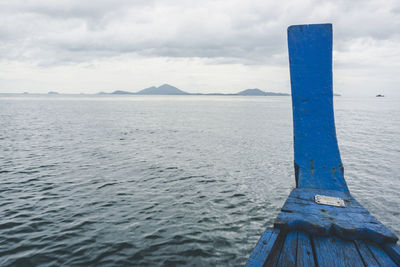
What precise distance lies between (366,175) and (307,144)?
13897mm

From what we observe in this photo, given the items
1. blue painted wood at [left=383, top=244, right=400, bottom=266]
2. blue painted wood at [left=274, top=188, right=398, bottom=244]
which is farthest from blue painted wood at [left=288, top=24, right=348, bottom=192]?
blue painted wood at [left=383, top=244, right=400, bottom=266]

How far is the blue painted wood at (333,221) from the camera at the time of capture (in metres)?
3.31

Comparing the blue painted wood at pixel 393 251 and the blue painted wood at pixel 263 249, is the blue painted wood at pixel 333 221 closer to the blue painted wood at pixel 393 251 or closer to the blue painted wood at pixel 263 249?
the blue painted wood at pixel 393 251

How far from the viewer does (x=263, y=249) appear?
122 inches

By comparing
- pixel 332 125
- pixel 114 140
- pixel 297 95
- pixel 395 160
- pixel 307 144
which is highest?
pixel 297 95

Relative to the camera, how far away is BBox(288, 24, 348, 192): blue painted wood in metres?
5.05

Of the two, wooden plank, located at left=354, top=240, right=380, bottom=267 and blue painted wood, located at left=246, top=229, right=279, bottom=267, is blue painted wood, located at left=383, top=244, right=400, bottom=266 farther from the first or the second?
blue painted wood, located at left=246, top=229, right=279, bottom=267

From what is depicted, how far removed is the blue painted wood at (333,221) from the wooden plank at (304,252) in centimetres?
13

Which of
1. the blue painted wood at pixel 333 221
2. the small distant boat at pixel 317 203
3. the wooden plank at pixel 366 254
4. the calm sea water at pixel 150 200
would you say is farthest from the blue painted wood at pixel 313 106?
the calm sea water at pixel 150 200

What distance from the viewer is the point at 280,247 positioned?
3.31m

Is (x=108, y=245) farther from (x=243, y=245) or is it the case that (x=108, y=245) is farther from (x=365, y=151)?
(x=365, y=151)

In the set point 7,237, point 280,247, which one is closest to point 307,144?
point 280,247

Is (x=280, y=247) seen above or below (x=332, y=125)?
below

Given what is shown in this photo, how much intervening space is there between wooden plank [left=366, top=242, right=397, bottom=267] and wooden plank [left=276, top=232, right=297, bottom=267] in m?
0.97
